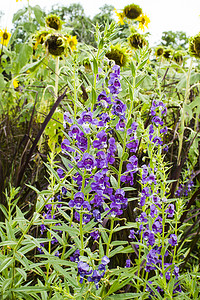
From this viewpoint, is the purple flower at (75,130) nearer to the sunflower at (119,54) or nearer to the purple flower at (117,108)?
the purple flower at (117,108)

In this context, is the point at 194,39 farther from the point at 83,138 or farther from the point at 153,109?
the point at 83,138

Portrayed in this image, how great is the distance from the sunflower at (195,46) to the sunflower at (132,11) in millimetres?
1762

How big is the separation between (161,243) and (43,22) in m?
3.43

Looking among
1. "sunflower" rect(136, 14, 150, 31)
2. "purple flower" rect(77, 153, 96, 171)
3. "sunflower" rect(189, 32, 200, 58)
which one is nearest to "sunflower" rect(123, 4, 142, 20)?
"sunflower" rect(136, 14, 150, 31)

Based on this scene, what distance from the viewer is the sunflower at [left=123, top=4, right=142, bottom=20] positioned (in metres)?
5.00

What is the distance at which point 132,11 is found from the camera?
16.7ft

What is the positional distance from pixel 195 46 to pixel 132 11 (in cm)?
193

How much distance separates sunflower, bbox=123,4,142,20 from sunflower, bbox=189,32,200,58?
1.76 metres

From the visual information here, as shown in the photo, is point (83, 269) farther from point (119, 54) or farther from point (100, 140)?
point (119, 54)

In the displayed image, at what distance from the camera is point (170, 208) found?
→ 192 cm

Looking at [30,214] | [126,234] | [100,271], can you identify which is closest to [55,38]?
[30,214]

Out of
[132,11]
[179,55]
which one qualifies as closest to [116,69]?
[132,11]

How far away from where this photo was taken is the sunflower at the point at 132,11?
4998 mm

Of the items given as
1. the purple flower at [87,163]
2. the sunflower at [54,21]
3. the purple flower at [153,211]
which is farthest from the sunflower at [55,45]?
the purple flower at [87,163]
